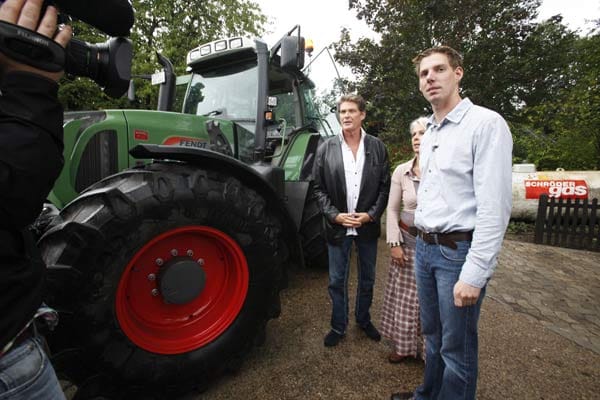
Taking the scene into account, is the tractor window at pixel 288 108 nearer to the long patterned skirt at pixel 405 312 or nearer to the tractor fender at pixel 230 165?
the tractor fender at pixel 230 165

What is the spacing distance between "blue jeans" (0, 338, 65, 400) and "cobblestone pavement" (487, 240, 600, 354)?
11.9 ft

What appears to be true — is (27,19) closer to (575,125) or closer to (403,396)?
(403,396)

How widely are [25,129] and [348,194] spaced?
2099 millimetres

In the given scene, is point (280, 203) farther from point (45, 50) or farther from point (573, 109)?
point (573, 109)

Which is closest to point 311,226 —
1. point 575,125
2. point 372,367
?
point 372,367

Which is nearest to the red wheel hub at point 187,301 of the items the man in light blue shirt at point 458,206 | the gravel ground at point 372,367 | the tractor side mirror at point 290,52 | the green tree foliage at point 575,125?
the gravel ground at point 372,367

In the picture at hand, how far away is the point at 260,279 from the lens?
7.19 feet

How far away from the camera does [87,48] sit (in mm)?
1026

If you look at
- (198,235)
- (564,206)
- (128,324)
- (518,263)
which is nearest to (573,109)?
(564,206)

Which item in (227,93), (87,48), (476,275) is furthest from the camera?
(227,93)

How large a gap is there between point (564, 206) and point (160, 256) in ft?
23.4

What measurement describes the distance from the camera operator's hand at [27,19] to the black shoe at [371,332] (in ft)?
8.67

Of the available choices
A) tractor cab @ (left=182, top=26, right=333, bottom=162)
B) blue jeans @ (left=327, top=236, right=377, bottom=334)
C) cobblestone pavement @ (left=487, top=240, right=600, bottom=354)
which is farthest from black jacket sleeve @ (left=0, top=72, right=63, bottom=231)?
cobblestone pavement @ (left=487, top=240, right=600, bottom=354)

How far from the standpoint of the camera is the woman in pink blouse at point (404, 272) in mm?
2391
